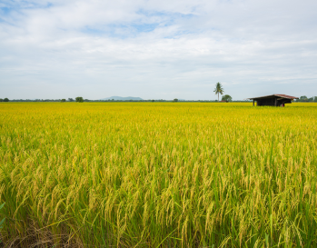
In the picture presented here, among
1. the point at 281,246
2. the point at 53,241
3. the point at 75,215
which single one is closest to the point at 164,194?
the point at 75,215

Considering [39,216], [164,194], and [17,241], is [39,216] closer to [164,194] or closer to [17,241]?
[17,241]

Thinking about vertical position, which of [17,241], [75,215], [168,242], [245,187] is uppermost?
[245,187]

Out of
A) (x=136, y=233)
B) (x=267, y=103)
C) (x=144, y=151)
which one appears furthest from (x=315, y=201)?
(x=267, y=103)

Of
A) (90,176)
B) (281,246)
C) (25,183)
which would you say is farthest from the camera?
(90,176)

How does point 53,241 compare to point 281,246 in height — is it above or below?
below

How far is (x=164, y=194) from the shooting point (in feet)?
4.96

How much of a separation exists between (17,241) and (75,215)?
0.66m

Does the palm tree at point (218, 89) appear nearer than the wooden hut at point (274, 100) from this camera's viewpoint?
No

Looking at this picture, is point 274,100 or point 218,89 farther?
point 218,89

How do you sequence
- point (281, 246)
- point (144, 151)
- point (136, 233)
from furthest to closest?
point (144, 151) < point (136, 233) < point (281, 246)

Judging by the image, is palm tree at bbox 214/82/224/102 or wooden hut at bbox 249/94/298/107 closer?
wooden hut at bbox 249/94/298/107

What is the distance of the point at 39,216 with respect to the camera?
5.33 feet

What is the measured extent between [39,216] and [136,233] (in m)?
0.86

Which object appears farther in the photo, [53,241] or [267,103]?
[267,103]
